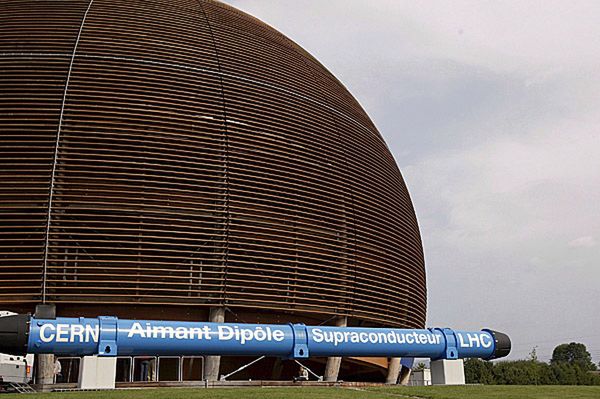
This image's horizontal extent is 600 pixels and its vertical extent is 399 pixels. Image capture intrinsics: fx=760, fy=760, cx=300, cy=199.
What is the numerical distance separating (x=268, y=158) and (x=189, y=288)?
15.0ft

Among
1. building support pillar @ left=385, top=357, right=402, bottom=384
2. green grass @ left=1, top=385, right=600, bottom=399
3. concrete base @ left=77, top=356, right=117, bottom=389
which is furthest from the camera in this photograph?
building support pillar @ left=385, top=357, right=402, bottom=384

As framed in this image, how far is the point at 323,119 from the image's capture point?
24.4m

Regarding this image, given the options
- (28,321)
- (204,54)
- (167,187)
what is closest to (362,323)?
(167,187)

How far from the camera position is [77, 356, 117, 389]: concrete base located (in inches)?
569

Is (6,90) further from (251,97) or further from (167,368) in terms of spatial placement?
(167,368)

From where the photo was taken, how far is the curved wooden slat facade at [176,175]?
18719 millimetres

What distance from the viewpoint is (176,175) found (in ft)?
65.1

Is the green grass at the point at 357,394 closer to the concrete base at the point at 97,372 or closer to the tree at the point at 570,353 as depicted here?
the concrete base at the point at 97,372

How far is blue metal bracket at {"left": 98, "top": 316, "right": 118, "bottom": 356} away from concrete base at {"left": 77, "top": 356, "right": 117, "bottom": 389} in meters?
1.05

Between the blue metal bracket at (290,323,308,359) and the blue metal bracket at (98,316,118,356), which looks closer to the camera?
the blue metal bracket at (98,316,118,356)

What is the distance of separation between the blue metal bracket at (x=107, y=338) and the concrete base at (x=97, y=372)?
1.05 meters

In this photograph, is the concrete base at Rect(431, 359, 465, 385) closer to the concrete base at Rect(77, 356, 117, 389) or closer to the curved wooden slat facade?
the curved wooden slat facade

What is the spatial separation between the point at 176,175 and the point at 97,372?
21.8ft

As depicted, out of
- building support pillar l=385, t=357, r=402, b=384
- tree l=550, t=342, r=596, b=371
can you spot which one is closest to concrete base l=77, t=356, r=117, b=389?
building support pillar l=385, t=357, r=402, b=384
